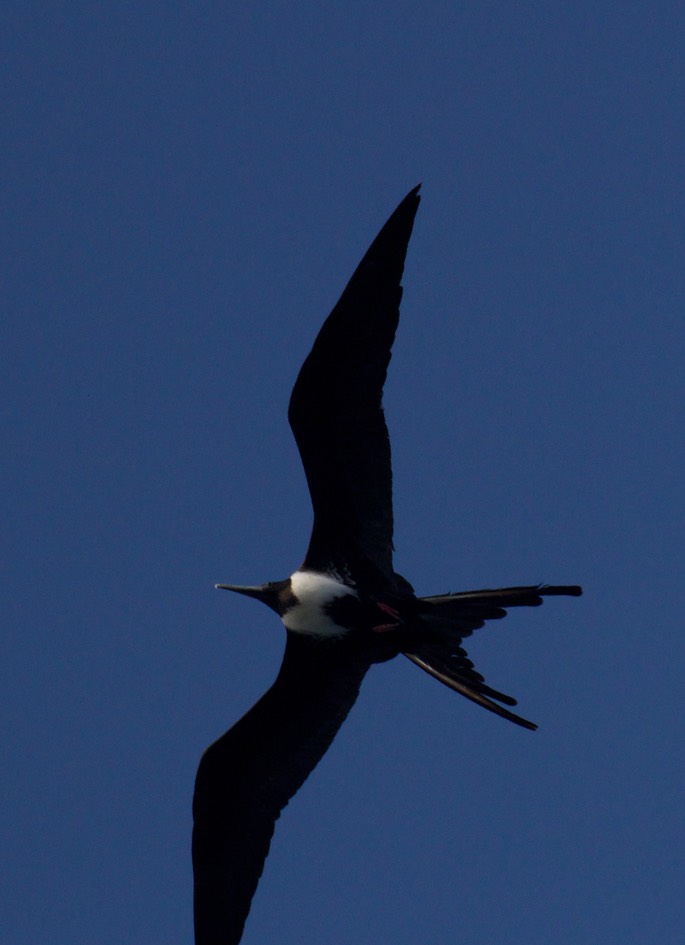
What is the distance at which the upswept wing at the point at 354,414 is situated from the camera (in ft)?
20.2

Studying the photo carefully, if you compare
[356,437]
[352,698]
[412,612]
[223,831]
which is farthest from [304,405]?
[223,831]

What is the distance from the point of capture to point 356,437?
257 inches

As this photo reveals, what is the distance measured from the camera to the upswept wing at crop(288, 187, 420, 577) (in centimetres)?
616

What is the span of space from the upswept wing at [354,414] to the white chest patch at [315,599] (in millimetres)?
79

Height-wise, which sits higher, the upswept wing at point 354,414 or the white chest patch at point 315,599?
the upswept wing at point 354,414

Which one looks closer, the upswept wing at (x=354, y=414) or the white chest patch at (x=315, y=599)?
the upswept wing at (x=354, y=414)

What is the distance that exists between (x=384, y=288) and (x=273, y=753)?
2606 mm

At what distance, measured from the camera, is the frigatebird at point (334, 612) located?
625 cm

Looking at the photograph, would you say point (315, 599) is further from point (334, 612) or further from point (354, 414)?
point (354, 414)

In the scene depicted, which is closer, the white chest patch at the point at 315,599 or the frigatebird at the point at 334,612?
the frigatebird at the point at 334,612

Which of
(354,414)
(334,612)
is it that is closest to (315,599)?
(334,612)

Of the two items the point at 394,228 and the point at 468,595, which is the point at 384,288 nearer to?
the point at 394,228

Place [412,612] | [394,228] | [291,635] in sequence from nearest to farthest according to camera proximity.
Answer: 1. [394,228]
2. [412,612]
3. [291,635]

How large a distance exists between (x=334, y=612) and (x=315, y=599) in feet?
0.40
